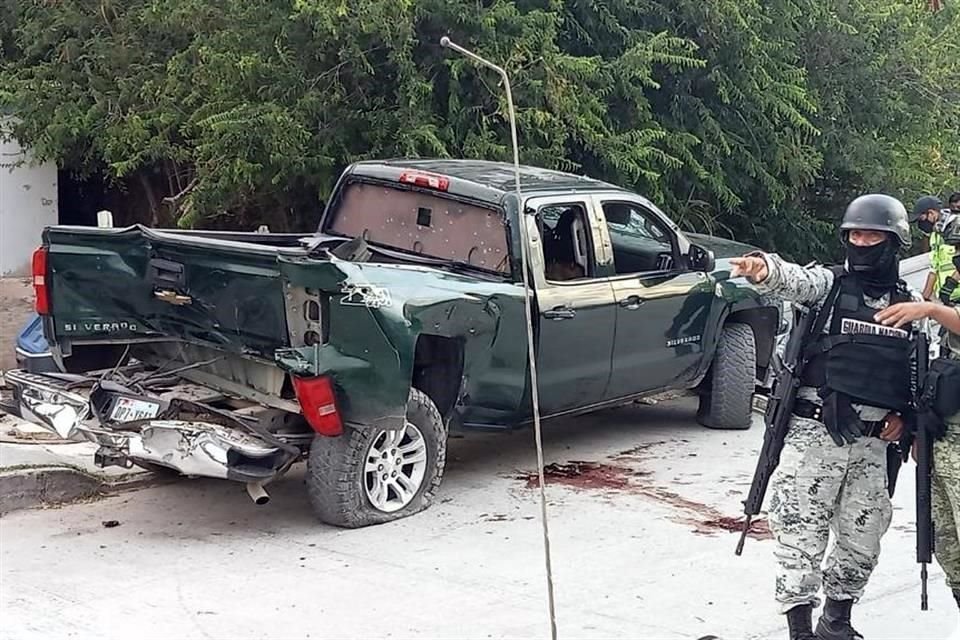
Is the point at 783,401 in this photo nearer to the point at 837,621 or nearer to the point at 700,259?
the point at 837,621

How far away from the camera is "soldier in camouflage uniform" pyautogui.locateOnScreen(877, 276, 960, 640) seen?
4.34 meters

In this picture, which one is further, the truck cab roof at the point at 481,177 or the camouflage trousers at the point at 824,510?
the truck cab roof at the point at 481,177

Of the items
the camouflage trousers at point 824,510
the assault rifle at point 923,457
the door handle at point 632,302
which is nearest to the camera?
the assault rifle at point 923,457

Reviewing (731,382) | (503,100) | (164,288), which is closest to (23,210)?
(503,100)

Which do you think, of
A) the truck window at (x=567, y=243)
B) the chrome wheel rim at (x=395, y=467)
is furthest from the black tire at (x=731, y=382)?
the chrome wheel rim at (x=395, y=467)

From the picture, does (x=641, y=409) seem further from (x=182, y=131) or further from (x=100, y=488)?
(x=182, y=131)

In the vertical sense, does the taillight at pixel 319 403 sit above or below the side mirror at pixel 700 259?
below

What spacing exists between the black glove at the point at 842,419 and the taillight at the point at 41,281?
437cm

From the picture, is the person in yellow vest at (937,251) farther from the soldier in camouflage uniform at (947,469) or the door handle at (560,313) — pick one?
the door handle at (560,313)

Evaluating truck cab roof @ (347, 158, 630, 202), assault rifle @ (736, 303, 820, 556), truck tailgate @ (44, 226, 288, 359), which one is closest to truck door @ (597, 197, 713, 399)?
truck cab roof @ (347, 158, 630, 202)

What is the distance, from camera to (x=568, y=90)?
11.0 m

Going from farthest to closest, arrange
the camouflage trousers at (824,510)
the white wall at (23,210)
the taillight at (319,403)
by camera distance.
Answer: the white wall at (23,210)
the taillight at (319,403)
the camouflage trousers at (824,510)

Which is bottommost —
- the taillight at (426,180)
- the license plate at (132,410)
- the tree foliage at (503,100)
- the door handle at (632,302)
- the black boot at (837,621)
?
the black boot at (837,621)

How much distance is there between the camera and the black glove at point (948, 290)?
4855mm
